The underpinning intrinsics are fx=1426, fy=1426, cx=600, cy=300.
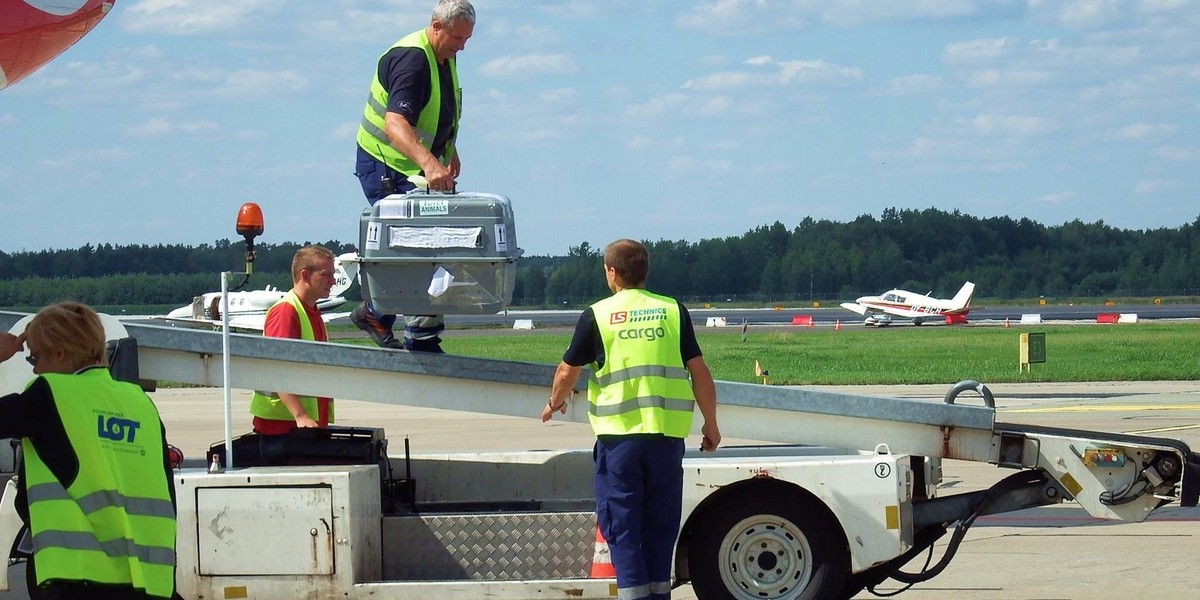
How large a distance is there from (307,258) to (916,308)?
64.4 metres

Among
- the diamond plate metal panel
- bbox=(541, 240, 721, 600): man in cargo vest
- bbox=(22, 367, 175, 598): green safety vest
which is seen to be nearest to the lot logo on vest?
bbox=(22, 367, 175, 598): green safety vest

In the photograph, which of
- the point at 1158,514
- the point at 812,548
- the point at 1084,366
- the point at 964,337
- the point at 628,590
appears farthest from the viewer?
the point at 964,337

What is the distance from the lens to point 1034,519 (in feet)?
33.2

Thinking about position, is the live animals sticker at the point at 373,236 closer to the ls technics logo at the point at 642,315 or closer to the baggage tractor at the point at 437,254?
the baggage tractor at the point at 437,254

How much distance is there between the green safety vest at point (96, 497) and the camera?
149 inches

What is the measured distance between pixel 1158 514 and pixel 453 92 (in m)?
6.02

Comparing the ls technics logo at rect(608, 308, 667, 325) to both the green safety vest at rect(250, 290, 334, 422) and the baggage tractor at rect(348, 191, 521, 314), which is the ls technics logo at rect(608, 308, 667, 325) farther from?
the green safety vest at rect(250, 290, 334, 422)

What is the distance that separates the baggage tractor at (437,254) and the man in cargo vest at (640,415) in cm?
59

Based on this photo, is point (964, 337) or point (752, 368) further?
point (964, 337)

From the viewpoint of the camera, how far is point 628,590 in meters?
5.59

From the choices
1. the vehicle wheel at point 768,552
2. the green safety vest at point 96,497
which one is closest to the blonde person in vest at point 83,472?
the green safety vest at point 96,497

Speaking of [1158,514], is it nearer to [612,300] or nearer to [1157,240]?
[612,300]

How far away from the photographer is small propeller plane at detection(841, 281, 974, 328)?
223 feet

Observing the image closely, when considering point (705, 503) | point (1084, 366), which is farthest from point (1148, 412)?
point (705, 503)
